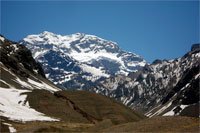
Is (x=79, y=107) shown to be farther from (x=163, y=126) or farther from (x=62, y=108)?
(x=163, y=126)

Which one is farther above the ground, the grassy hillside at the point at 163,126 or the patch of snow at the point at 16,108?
the patch of snow at the point at 16,108

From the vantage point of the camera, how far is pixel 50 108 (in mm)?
131375

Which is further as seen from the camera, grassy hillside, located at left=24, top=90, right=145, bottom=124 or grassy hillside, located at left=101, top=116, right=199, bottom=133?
grassy hillside, located at left=24, top=90, right=145, bottom=124

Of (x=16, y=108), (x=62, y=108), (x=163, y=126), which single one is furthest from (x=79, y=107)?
(x=163, y=126)

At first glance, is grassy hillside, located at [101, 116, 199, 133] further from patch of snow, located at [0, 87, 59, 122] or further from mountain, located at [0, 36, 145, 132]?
patch of snow, located at [0, 87, 59, 122]

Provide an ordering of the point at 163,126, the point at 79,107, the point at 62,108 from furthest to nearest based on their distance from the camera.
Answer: the point at 79,107 < the point at 62,108 < the point at 163,126

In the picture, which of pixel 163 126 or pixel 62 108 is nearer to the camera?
pixel 163 126

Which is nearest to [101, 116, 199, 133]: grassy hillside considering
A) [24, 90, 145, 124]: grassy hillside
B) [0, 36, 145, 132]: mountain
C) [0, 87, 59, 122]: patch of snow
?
[0, 36, 145, 132]: mountain

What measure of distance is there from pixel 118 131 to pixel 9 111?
63510 mm

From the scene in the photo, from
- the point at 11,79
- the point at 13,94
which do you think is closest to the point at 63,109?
the point at 13,94

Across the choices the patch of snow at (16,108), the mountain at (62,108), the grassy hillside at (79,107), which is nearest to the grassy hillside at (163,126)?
the mountain at (62,108)

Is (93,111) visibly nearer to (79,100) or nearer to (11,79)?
(79,100)

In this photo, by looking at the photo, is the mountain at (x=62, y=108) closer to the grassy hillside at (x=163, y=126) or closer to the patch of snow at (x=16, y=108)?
the patch of snow at (x=16, y=108)

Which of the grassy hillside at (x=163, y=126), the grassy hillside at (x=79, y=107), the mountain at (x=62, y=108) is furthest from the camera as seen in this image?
the grassy hillside at (x=79, y=107)
